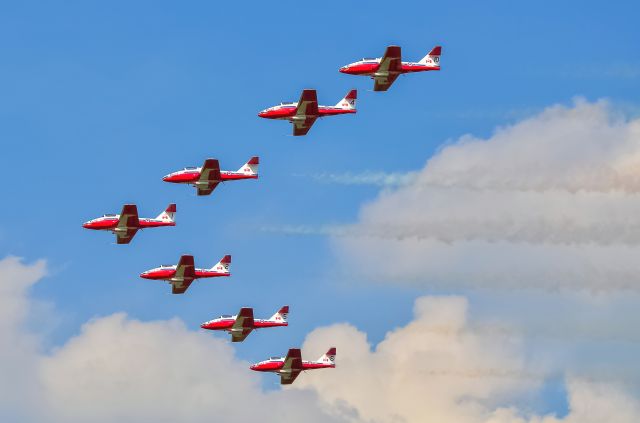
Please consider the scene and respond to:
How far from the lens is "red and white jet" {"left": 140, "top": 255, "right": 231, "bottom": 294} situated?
634ft

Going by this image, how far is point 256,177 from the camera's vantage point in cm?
19112

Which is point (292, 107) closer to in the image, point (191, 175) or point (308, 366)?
point (191, 175)

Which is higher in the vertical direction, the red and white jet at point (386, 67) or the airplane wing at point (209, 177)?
the red and white jet at point (386, 67)

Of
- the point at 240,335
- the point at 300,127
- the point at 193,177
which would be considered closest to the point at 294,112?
the point at 300,127

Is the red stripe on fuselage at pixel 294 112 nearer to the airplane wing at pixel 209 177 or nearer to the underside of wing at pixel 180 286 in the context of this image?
the airplane wing at pixel 209 177

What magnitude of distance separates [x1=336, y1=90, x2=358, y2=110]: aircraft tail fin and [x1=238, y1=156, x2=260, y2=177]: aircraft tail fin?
37.9 feet

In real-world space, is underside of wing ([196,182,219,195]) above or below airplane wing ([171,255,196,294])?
above

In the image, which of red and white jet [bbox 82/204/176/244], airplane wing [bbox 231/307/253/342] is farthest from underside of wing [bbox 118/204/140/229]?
airplane wing [bbox 231/307/253/342]

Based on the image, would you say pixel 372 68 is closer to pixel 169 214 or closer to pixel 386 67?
pixel 386 67

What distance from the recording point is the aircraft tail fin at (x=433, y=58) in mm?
182250

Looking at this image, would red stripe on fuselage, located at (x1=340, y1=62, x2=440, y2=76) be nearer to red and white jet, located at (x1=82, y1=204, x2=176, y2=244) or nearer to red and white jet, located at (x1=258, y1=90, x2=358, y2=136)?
red and white jet, located at (x1=258, y1=90, x2=358, y2=136)

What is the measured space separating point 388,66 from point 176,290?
32479mm

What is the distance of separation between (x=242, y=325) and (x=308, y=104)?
27278mm

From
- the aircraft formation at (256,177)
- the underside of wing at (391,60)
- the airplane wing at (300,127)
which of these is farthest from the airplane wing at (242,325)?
the underside of wing at (391,60)
